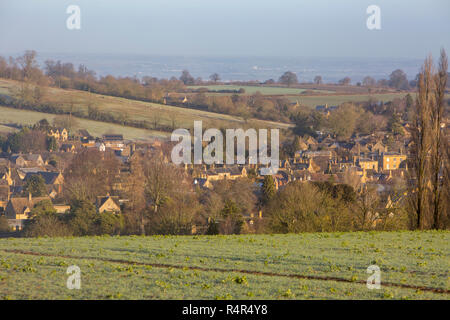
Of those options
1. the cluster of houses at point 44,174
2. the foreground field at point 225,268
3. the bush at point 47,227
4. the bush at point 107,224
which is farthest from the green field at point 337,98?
the foreground field at point 225,268

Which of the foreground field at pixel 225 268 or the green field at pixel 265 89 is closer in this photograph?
the foreground field at pixel 225 268

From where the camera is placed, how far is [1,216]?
1294 inches

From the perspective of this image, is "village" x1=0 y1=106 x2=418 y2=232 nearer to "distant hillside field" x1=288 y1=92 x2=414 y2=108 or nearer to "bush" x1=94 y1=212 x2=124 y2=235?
"bush" x1=94 y1=212 x2=124 y2=235

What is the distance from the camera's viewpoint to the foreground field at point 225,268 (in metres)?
8.76

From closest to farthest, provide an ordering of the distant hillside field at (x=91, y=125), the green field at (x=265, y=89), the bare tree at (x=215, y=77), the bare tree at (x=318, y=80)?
the distant hillside field at (x=91, y=125) < the green field at (x=265, y=89) < the bare tree at (x=215, y=77) < the bare tree at (x=318, y=80)

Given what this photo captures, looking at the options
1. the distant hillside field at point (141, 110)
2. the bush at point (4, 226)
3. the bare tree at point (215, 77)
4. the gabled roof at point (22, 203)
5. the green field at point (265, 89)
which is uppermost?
the bare tree at point (215, 77)

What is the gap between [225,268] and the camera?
11000 millimetres

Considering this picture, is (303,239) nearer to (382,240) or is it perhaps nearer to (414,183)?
(382,240)

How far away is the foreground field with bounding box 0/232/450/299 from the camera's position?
8.76 metres

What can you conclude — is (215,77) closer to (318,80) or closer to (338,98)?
(318,80)

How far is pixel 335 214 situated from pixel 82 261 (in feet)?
48.2

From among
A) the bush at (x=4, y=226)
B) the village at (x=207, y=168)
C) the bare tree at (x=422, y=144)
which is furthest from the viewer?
the village at (x=207, y=168)

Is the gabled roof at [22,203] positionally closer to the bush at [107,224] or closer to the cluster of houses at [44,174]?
the cluster of houses at [44,174]

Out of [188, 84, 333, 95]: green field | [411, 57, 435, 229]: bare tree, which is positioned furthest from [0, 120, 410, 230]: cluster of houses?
[188, 84, 333, 95]: green field
